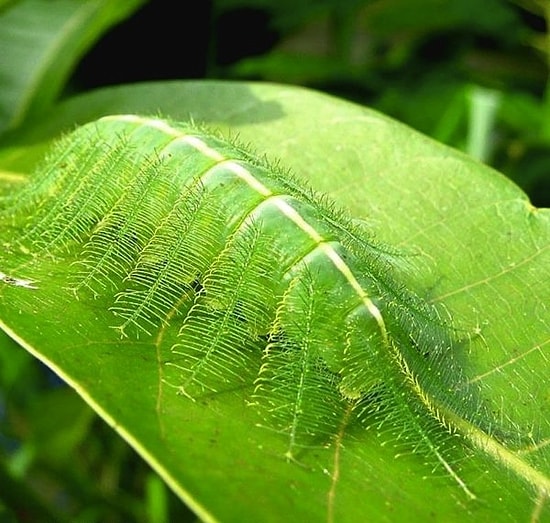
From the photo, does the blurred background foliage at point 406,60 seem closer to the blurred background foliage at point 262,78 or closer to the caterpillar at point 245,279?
the blurred background foliage at point 262,78

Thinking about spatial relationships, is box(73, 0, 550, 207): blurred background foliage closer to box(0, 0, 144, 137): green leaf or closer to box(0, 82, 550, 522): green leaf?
box(0, 0, 144, 137): green leaf

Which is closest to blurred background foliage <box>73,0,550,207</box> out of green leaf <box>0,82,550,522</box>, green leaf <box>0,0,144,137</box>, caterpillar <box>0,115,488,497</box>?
green leaf <box>0,0,144,137</box>

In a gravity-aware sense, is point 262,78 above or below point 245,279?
below

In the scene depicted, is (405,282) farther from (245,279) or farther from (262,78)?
(262,78)

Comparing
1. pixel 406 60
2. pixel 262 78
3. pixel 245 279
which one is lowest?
pixel 262 78

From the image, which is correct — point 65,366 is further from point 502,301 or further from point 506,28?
point 506,28

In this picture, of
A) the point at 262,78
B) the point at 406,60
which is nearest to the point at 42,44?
the point at 262,78

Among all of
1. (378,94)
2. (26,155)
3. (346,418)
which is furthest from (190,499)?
(378,94)
